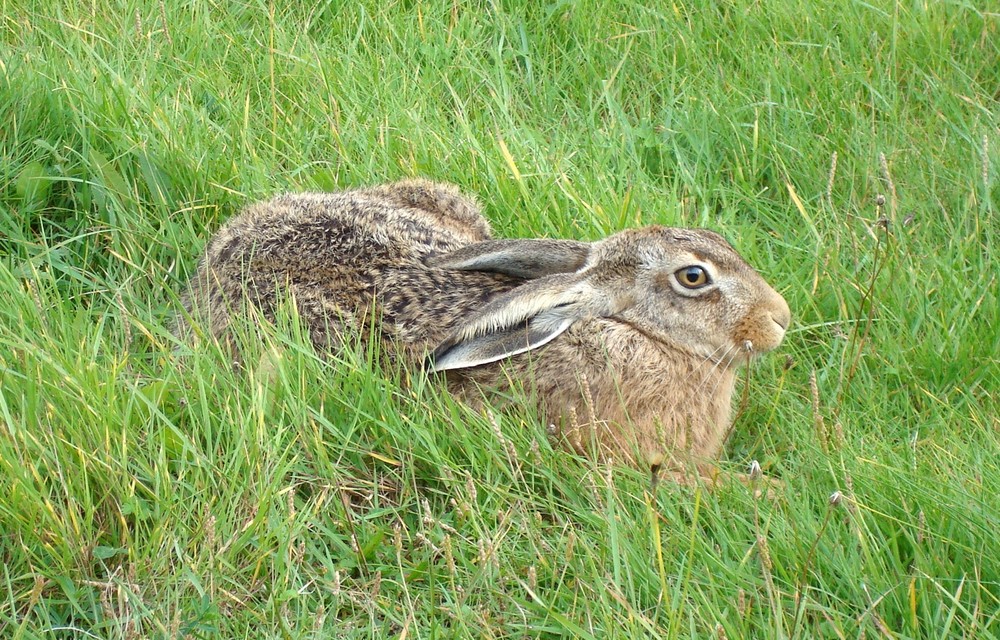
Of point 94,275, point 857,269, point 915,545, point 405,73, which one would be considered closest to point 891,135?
point 857,269

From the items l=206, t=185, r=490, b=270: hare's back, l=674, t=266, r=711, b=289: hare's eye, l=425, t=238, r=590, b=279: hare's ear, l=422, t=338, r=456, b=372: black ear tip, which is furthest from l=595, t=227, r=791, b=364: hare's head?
l=206, t=185, r=490, b=270: hare's back

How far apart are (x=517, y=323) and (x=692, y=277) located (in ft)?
2.14

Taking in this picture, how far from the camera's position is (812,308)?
192 inches

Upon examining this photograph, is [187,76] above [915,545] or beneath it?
above

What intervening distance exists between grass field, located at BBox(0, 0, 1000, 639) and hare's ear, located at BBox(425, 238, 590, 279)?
1.76 ft

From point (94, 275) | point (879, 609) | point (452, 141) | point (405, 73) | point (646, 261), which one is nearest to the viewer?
point (879, 609)

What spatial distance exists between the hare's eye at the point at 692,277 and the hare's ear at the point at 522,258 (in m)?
0.37

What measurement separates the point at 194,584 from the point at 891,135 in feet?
13.0

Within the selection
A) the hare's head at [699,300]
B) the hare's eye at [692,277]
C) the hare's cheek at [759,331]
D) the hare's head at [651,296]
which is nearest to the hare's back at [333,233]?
the hare's head at [651,296]

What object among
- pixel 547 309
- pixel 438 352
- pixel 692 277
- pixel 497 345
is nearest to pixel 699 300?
pixel 692 277

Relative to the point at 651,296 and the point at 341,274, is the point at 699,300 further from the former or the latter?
the point at 341,274

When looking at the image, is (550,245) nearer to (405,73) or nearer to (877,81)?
(405,73)

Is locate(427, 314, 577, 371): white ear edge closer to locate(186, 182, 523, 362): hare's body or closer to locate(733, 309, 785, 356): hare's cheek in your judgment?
locate(186, 182, 523, 362): hare's body

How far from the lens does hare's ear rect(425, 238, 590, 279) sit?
4.55 m
